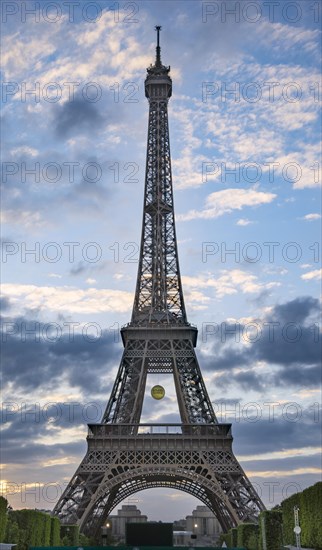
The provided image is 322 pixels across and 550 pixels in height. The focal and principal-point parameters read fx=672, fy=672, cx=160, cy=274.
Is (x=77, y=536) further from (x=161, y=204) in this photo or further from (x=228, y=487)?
(x=161, y=204)

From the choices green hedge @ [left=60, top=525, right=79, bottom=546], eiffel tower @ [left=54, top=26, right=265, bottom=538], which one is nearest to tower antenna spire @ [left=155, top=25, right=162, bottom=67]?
eiffel tower @ [left=54, top=26, right=265, bottom=538]

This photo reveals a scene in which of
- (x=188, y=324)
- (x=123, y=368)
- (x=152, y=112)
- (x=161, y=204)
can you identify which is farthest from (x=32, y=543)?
(x=152, y=112)

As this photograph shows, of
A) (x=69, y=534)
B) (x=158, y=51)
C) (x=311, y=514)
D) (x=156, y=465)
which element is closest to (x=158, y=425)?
(x=156, y=465)

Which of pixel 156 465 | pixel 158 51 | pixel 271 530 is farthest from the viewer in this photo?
pixel 158 51

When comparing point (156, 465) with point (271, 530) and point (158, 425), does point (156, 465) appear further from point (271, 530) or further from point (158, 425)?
point (271, 530)

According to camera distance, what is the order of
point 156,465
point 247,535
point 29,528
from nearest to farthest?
point 29,528
point 247,535
point 156,465

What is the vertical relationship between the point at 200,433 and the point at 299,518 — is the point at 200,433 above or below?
above

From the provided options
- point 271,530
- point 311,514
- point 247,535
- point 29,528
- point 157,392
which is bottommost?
point 247,535
